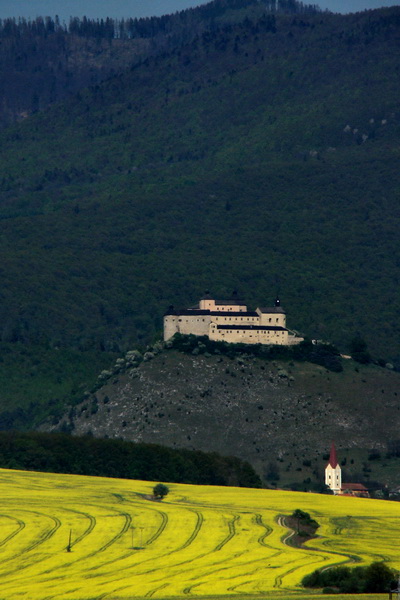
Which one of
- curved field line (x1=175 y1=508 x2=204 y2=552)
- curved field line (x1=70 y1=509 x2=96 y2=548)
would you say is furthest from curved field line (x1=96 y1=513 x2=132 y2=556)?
curved field line (x1=175 y1=508 x2=204 y2=552)

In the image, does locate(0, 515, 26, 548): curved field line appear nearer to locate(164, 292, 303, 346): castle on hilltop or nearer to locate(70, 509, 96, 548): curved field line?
locate(70, 509, 96, 548): curved field line

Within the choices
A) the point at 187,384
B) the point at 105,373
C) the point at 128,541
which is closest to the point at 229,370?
the point at 187,384

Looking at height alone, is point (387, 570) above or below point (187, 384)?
below

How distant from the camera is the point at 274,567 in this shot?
7294 cm

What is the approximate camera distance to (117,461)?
12900cm

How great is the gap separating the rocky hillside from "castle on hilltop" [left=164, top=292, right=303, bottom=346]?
2560 mm

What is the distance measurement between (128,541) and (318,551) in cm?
960

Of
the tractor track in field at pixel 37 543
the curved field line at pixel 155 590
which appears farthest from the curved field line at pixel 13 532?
the curved field line at pixel 155 590

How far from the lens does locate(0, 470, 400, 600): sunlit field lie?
6888 cm

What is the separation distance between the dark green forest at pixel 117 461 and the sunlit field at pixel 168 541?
21.2m

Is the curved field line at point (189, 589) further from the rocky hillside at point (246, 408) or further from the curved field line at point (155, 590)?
the rocky hillside at point (246, 408)

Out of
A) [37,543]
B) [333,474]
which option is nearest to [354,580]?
[37,543]

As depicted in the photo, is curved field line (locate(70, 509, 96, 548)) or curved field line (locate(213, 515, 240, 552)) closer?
curved field line (locate(213, 515, 240, 552))

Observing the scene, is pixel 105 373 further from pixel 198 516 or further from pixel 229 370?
pixel 198 516
